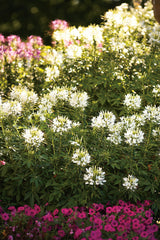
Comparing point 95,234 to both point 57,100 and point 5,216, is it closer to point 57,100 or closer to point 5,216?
point 5,216

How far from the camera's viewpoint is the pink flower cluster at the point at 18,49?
20.4 ft

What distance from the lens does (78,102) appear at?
12.5 ft

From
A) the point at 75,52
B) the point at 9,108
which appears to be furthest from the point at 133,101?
the point at 75,52

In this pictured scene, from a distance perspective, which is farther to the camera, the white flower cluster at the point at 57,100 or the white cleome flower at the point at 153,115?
the white flower cluster at the point at 57,100

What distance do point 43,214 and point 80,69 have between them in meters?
2.66

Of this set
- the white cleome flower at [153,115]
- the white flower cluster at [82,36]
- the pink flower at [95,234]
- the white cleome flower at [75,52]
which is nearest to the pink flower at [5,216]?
the pink flower at [95,234]

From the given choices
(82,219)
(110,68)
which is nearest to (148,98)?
(110,68)

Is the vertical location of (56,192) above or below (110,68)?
below

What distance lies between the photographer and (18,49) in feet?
21.2

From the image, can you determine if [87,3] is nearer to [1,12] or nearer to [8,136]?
[1,12]

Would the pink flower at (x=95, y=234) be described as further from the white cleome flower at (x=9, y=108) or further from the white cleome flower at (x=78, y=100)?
the white cleome flower at (x=9, y=108)

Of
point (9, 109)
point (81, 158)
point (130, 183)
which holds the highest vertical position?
point (9, 109)

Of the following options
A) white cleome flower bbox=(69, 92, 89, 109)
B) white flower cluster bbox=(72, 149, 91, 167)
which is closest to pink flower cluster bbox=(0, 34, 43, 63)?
white cleome flower bbox=(69, 92, 89, 109)

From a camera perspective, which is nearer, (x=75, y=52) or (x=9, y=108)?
(x=9, y=108)
